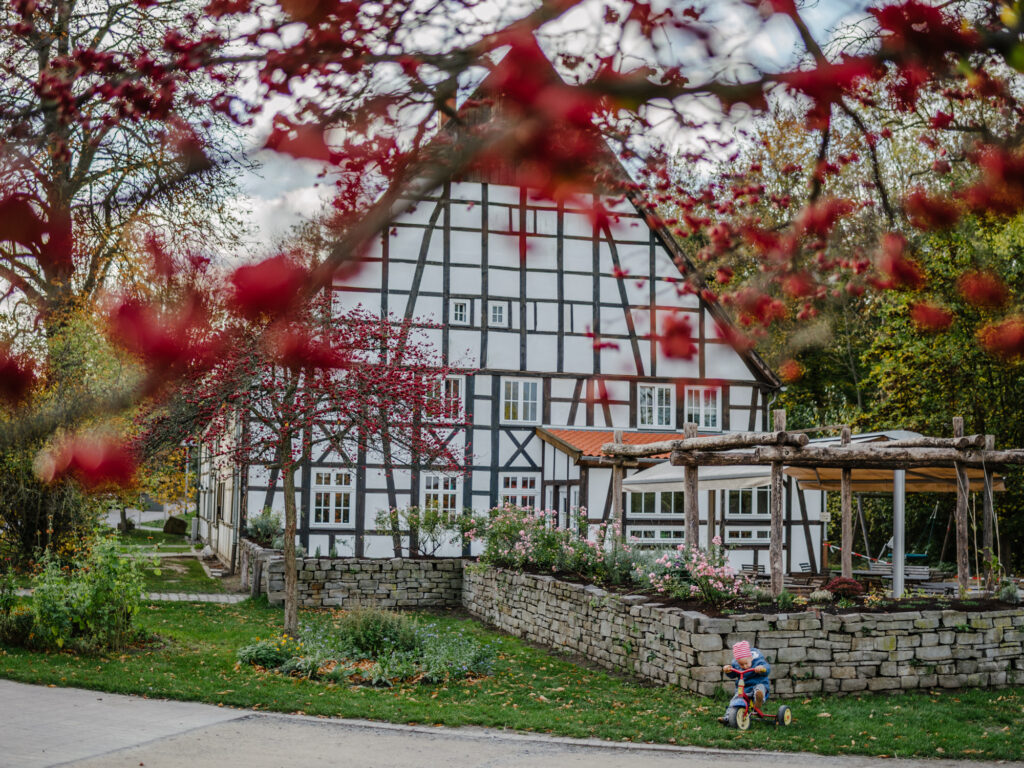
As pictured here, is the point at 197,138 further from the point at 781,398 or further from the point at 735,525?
the point at 781,398

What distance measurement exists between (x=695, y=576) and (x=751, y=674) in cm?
198

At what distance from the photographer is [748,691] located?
8.12m

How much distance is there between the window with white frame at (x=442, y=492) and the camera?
20656 millimetres

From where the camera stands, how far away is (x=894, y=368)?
20750 mm

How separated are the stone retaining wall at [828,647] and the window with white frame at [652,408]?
11.6m

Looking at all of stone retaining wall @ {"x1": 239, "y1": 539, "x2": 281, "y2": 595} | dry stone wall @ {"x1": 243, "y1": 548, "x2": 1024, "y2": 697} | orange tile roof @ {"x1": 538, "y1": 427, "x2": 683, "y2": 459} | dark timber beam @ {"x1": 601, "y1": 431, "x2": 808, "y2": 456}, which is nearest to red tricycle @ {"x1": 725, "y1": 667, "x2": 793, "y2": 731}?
dry stone wall @ {"x1": 243, "y1": 548, "x2": 1024, "y2": 697}

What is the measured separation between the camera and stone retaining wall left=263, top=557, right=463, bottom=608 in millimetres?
15867

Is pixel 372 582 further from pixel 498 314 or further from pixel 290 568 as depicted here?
pixel 498 314

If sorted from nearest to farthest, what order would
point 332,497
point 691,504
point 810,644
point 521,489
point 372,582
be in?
point 810,644
point 691,504
point 372,582
point 332,497
point 521,489

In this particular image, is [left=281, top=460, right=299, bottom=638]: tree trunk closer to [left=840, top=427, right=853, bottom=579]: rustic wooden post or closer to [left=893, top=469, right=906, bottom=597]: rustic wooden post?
[left=840, top=427, right=853, bottom=579]: rustic wooden post

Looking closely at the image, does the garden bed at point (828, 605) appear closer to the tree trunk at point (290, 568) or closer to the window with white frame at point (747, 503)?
the tree trunk at point (290, 568)

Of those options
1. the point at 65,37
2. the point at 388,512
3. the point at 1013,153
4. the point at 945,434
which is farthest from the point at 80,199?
the point at 945,434

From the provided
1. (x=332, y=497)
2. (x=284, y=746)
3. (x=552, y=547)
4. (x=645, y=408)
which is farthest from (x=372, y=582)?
(x=284, y=746)

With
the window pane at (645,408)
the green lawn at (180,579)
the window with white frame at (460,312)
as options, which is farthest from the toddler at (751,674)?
the window pane at (645,408)
